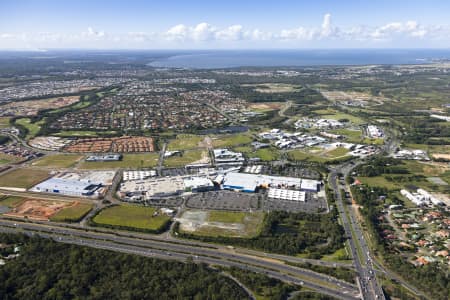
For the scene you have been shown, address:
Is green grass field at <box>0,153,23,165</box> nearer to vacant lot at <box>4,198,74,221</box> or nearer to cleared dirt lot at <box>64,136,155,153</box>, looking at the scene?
cleared dirt lot at <box>64,136,155,153</box>

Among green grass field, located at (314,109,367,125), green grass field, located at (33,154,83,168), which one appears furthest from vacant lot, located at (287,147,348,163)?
green grass field, located at (33,154,83,168)

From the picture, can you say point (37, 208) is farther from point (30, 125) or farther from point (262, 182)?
point (30, 125)

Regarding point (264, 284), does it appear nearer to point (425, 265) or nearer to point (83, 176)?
point (425, 265)

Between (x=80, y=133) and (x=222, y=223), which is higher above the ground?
(x=80, y=133)

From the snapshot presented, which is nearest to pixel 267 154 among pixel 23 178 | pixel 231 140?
pixel 231 140

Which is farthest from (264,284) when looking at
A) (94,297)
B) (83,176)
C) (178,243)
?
(83,176)

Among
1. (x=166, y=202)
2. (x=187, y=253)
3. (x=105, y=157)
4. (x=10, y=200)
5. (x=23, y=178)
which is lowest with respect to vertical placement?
(x=187, y=253)

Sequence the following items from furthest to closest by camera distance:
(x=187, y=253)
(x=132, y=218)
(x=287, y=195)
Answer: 1. (x=287, y=195)
2. (x=132, y=218)
3. (x=187, y=253)
